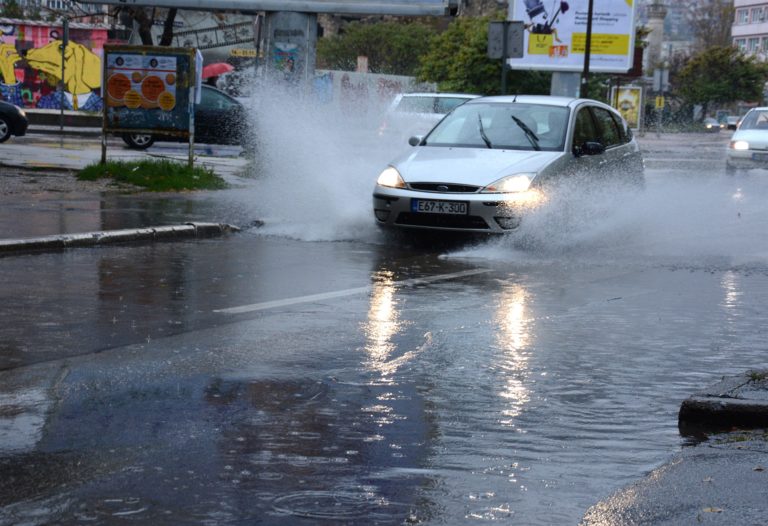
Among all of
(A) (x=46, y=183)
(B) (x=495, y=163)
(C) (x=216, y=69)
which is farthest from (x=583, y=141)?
(C) (x=216, y=69)

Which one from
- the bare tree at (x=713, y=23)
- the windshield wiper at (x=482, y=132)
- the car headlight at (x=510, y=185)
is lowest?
the car headlight at (x=510, y=185)

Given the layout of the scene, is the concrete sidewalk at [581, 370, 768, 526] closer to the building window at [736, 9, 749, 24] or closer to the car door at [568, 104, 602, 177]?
the car door at [568, 104, 602, 177]

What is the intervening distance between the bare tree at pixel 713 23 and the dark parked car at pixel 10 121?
113328 mm

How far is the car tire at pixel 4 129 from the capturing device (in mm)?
26719

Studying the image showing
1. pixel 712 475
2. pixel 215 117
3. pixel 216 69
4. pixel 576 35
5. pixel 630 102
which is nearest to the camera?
pixel 712 475

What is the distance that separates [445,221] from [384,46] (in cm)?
5425

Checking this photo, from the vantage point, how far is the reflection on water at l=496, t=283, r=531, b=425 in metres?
6.30

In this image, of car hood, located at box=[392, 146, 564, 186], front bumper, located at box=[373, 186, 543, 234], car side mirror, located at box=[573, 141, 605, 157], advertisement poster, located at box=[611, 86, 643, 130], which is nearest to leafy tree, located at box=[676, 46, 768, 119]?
advertisement poster, located at box=[611, 86, 643, 130]

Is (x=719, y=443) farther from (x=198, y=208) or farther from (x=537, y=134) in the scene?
(x=198, y=208)

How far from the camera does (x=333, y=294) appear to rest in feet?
31.7

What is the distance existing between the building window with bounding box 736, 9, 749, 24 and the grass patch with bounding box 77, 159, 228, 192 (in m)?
132

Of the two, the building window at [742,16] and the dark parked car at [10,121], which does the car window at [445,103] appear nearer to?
the dark parked car at [10,121]

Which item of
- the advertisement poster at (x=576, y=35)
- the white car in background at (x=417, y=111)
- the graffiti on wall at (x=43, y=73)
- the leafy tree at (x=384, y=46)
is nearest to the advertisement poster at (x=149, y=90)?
the white car in background at (x=417, y=111)

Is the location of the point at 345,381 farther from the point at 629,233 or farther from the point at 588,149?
the point at 629,233
